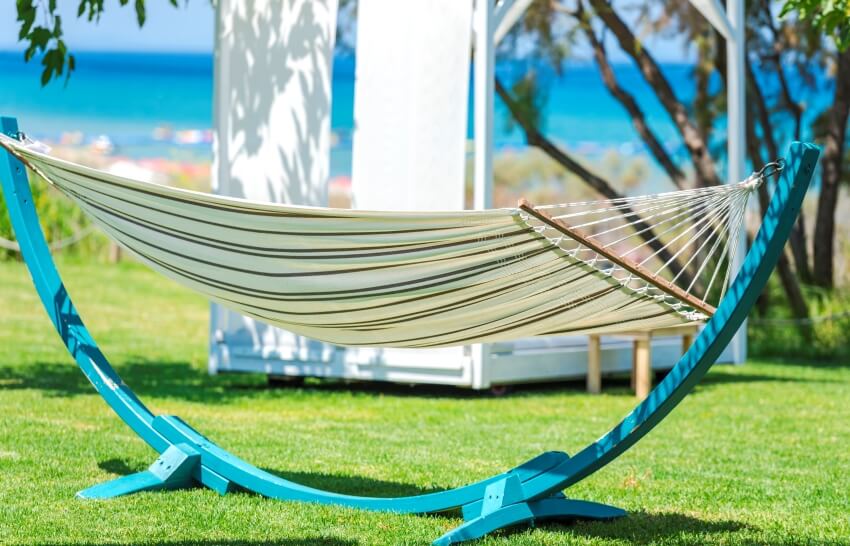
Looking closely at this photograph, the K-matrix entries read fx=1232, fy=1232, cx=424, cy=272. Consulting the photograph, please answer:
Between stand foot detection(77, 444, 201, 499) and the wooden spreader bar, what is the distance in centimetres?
159

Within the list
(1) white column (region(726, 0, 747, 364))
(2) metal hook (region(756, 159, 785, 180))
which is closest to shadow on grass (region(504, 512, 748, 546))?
(2) metal hook (region(756, 159, 785, 180))

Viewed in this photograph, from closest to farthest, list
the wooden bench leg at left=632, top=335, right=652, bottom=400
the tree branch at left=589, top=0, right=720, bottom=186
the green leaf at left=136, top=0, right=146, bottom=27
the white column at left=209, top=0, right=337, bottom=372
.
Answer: the green leaf at left=136, top=0, right=146, bottom=27
the white column at left=209, top=0, right=337, bottom=372
the wooden bench leg at left=632, top=335, right=652, bottom=400
the tree branch at left=589, top=0, right=720, bottom=186

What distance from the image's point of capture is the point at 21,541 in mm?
3348

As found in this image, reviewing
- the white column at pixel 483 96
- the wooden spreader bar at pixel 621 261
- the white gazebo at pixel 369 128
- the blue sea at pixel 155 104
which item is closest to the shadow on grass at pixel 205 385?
the white gazebo at pixel 369 128

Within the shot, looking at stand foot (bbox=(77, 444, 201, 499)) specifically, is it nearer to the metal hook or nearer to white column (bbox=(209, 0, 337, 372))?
the metal hook

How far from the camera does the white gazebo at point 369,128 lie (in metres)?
6.71

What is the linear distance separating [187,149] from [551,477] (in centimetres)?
2817

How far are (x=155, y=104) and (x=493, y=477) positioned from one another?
2883cm

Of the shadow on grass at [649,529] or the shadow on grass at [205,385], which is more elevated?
the shadow on grass at [649,529]

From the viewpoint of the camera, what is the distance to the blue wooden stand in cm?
311

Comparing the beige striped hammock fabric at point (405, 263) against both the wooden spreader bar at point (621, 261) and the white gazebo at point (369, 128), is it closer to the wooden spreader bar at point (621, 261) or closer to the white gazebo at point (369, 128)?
the wooden spreader bar at point (621, 261)

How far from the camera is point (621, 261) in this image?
3316 mm

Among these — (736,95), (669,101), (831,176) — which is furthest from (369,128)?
(831,176)

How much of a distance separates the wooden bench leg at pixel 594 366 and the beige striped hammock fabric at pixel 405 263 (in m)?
3.81
